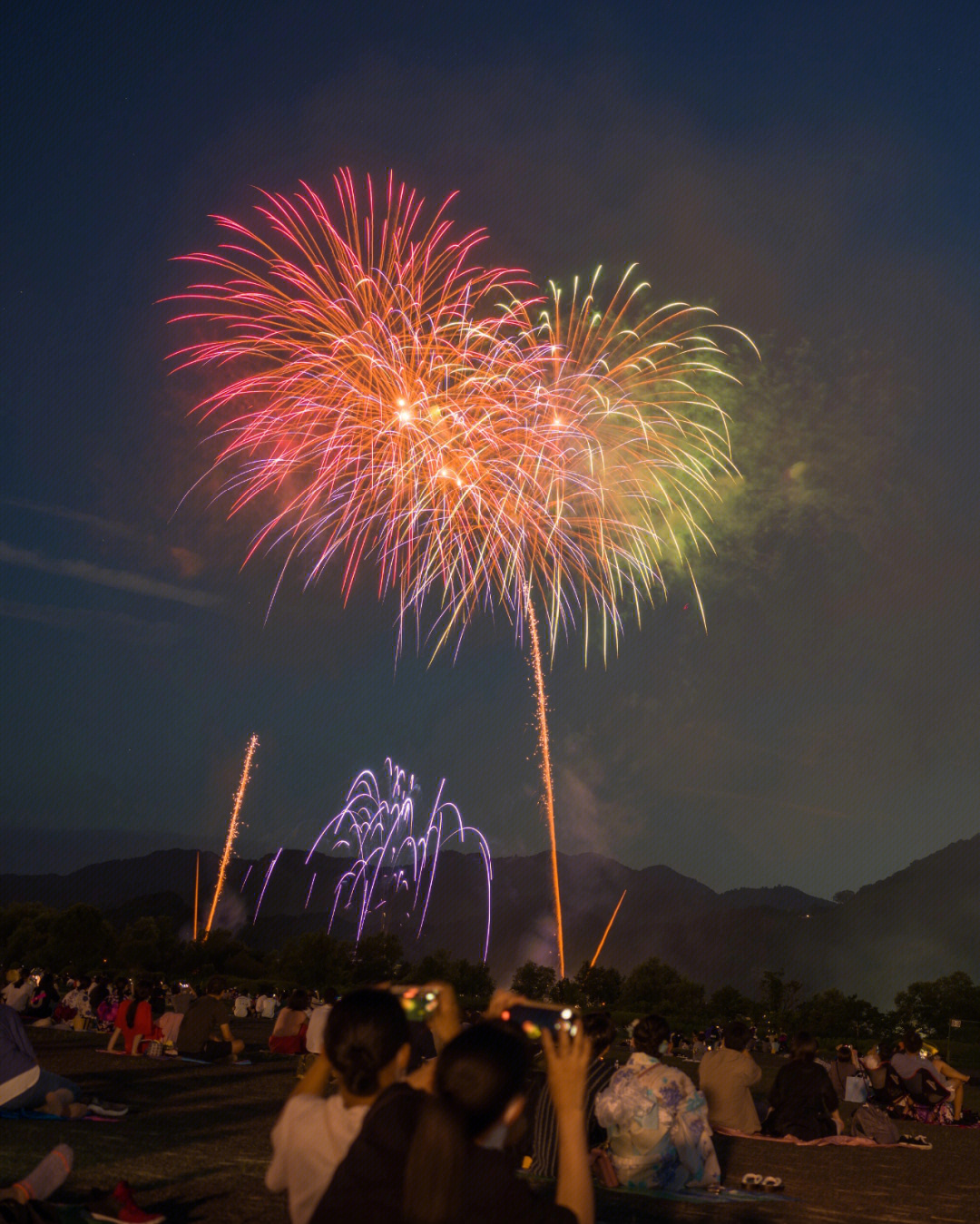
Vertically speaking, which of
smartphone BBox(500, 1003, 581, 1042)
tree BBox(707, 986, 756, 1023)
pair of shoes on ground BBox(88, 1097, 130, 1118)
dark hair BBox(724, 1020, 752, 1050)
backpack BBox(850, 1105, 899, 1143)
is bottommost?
smartphone BBox(500, 1003, 581, 1042)

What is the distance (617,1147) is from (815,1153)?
4.24 m

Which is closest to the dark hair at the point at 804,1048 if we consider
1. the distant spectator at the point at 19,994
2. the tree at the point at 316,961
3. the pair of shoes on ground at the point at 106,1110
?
the pair of shoes on ground at the point at 106,1110

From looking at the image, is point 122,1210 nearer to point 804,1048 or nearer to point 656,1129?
point 656,1129

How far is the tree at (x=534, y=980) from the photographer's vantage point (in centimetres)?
11019

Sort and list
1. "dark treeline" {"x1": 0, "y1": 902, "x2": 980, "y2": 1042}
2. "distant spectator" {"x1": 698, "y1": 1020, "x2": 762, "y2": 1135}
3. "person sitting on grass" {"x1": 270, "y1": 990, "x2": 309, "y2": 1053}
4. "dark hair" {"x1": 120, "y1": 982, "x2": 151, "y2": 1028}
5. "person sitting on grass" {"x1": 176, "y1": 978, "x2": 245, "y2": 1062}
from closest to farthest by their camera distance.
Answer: "distant spectator" {"x1": 698, "y1": 1020, "x2": 762, "y2": 1135} < "person sitting on grass" {"x1": 176, "y1": 978, "x2": 245, "y2": 1062} < "dark hair" {"x1": 120, "y1": 982, "x2": 151, "y2": 1028} < "person sitting on grass" {"x1": 270, "y1": 990, "x2": 309, "y2": 1053} < "dark treeline" {"x1": 0, "y1": 902, "x2": 980, "y2": 1042}

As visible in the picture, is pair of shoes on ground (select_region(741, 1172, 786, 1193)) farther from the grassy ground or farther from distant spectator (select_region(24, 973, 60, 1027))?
distant spectator (select_region(24, 973, 60, 1027))

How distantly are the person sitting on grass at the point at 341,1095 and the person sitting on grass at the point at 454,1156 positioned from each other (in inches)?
27.0

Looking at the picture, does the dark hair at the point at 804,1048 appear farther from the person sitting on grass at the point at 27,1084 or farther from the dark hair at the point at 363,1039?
the dark hair at the point at 363,1039

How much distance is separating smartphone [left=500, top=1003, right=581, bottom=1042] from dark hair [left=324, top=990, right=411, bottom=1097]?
15.3 inches

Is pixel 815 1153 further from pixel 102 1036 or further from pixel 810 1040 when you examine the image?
pixel 102 1036

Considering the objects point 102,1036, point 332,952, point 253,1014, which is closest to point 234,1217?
point 102,1036

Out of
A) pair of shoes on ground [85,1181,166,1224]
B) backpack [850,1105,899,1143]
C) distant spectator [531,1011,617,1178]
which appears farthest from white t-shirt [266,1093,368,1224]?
backpack [850,1105,899,1143]

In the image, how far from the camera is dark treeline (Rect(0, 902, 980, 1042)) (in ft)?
300

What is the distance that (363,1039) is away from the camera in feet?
12.6
